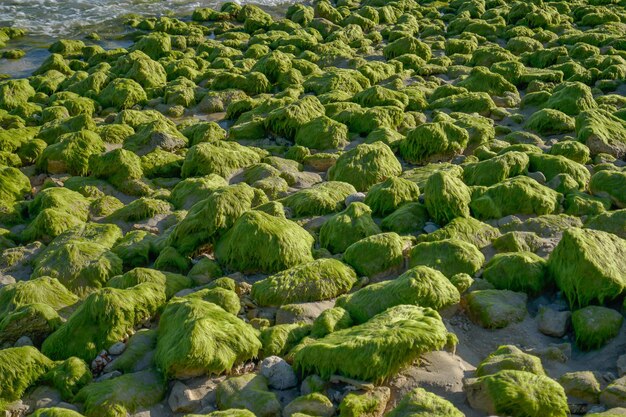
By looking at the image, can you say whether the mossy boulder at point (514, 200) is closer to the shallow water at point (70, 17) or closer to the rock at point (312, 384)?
the rock at point (312, 384)

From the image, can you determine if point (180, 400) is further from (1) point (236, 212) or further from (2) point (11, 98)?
(2) point (11, 98)

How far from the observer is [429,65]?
15445mm

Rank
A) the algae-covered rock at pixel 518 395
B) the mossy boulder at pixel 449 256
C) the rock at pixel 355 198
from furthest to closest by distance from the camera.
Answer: the rock at pixel 355 198, the mossy boulder at pixel 449 256, the algae-covered rock at pixel 518 395

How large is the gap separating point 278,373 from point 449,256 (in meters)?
2.60

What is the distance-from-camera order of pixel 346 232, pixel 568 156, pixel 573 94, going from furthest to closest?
pixel 573 94 → pixel 568 156 → pixel 346 232

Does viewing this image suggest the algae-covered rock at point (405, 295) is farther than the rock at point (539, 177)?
No

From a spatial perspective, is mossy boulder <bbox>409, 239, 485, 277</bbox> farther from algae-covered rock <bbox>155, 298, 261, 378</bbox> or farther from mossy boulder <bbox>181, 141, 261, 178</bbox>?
mossy boulder <bbox>181, 141, 261, 178</bbox>

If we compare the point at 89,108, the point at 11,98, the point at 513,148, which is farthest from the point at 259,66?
the point at 513,148

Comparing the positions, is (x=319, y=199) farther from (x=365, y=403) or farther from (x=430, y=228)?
(x=365, y=403)


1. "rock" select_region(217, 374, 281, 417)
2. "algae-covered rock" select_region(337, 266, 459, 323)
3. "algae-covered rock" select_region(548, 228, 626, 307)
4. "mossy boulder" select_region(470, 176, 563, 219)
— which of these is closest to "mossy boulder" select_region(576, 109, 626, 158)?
"mossy boulder" select_region(470, 176, 563, 219)

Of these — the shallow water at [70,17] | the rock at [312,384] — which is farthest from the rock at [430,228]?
the shallow water at [70,17]

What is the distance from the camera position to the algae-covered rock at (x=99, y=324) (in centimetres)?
654

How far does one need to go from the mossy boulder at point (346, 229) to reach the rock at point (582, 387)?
3.21m

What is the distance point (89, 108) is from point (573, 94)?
9.06 metres
